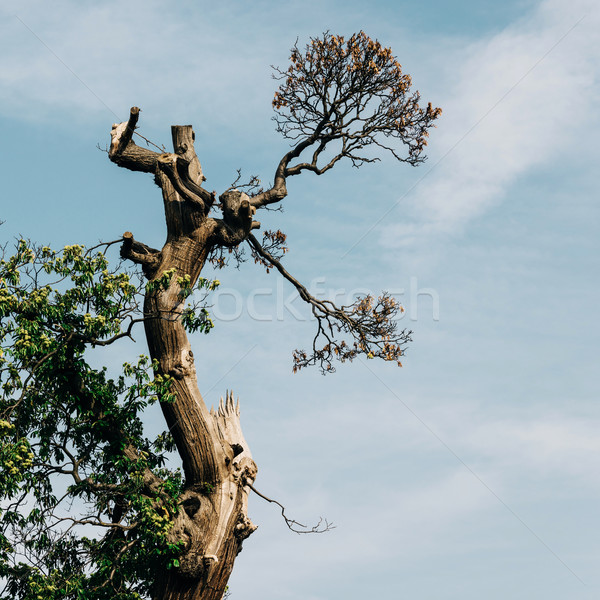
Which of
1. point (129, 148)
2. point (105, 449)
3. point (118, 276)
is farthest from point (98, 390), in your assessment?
point (129, 148)

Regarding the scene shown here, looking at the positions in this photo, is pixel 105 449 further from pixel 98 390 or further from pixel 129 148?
pixel 129 148

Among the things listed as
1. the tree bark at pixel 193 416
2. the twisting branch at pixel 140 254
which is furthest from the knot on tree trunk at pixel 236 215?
the twisting branch at pixel 140 254

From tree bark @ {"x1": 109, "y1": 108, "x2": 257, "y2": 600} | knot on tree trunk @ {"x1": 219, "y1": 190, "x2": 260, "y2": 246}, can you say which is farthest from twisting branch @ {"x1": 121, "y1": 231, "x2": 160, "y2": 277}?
knot on tree trunk @ {"x1": 219, "y1": 190, "x2": 260, "y2": 246}

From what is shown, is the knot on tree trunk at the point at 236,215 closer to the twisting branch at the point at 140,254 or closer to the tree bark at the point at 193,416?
the tree bark at the point at 193,416

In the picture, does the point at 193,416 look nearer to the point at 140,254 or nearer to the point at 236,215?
the point at 140,254

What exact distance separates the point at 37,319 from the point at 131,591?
561 centimetres

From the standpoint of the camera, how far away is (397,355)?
1714cm

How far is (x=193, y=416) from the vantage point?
48.1ft

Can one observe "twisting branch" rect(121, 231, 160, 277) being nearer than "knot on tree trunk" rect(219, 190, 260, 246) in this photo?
Yes

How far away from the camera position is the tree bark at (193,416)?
Answer: 1410 cm

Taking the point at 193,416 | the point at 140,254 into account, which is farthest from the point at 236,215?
Answer: the point at 193,416

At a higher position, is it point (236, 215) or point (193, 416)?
point (236, 215)

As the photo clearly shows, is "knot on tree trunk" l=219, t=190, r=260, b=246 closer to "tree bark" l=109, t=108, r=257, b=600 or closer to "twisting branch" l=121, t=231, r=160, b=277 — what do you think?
"tree bark" l=109, t=108, r=257, b=600

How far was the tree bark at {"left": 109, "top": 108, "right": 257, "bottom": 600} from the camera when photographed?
1410 cm
